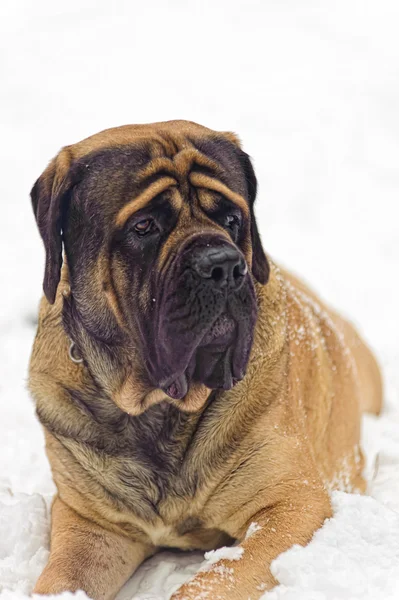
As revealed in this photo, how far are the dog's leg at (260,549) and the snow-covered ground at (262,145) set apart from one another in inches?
2.7

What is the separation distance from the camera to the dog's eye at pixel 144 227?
3078 millimetres

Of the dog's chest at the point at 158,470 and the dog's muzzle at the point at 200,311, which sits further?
the dog's chest at the point at 158,470

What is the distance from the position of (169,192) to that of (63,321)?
71cm

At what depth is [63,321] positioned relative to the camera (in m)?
3.44

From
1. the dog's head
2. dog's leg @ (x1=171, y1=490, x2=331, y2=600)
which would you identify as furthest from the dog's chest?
dog's leg @ (x1=171, y1=490, x2=331, y2=600)

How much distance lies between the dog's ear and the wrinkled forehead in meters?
0.07

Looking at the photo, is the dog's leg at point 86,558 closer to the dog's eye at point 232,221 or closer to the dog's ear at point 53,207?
the dog's ear at point 53,207

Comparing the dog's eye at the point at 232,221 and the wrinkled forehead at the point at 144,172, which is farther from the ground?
the wrinkled forehead at the point at 144,172

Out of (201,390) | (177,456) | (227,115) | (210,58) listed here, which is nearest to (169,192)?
(201,390)

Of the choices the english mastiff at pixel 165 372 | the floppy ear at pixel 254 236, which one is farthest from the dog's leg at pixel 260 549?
the floppy ear at pixel 254 236

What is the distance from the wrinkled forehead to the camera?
3125 mm

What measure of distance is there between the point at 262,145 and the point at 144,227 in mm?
7168

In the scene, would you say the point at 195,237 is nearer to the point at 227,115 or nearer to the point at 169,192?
the point at 169,192

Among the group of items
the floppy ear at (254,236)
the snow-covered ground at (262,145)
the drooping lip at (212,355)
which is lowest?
the snow-covered ground at (262,145)
